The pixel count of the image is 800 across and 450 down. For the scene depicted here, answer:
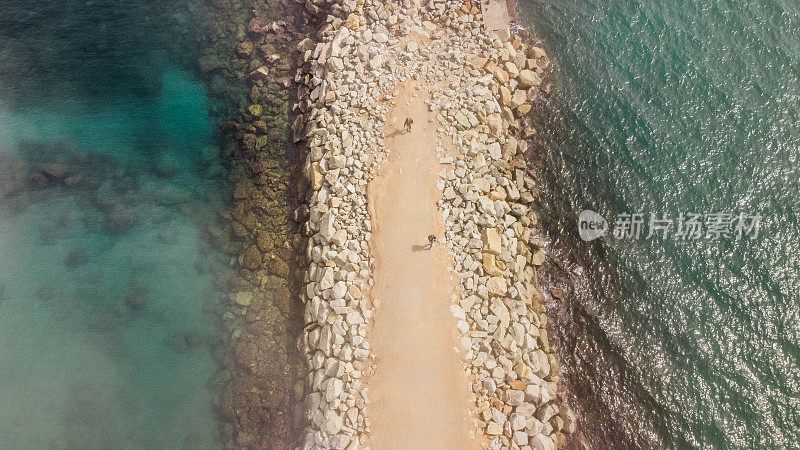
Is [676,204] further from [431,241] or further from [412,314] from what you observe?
[412,314]

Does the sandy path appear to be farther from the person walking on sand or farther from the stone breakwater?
the stone breakwater

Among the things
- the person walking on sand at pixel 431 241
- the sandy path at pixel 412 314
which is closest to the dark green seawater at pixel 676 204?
the sandy path at pixel 412 314

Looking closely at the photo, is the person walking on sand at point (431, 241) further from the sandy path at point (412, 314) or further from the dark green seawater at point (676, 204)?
the dark green seawater at point (676, 204)

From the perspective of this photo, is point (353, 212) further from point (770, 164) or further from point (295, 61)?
point (770, 164)

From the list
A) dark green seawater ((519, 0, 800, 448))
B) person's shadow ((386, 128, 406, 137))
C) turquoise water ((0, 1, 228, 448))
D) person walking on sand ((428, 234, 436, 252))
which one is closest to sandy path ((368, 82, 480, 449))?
person's shadow ((386, 128, 406, 137))

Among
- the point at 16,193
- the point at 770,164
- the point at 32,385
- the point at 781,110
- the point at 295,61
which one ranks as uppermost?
the point at 781,110

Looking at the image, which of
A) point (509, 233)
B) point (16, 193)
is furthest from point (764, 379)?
point (16, 193)
